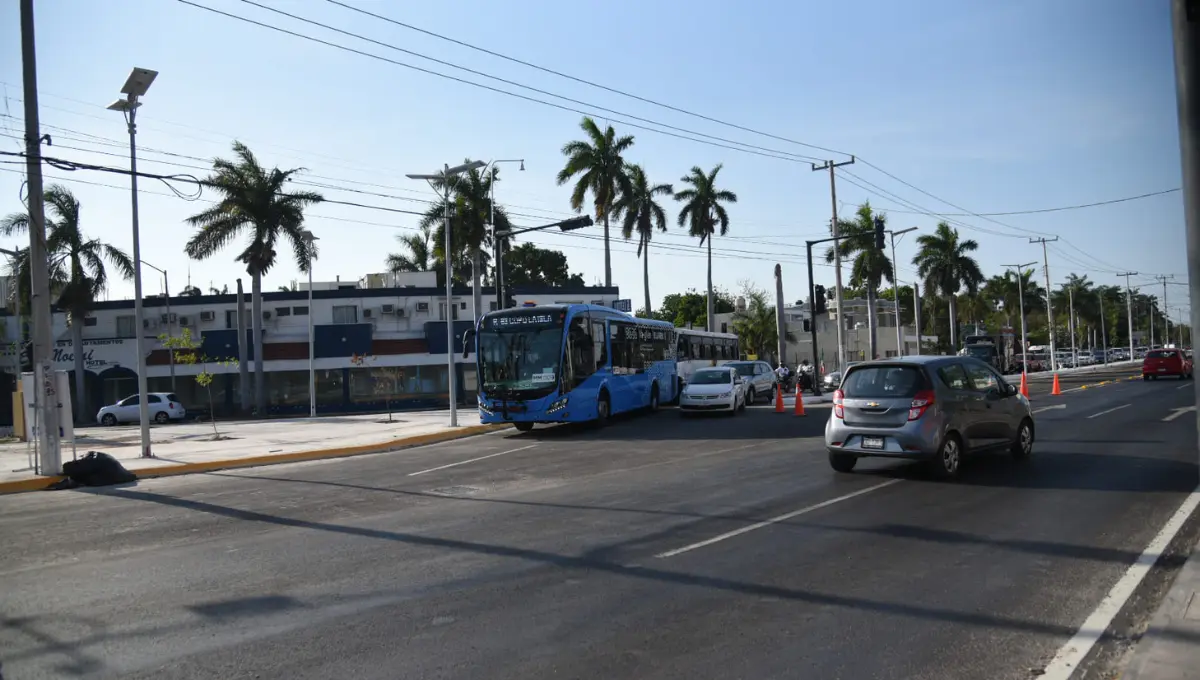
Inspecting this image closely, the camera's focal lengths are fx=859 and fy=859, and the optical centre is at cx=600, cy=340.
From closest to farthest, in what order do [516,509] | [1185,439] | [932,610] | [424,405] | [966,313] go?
[932,610] < [516,509] < [1185,439] < [424,405] < [966,313]

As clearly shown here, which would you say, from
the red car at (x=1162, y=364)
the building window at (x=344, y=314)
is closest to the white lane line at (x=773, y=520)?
the red car at (x=1162, y=364)

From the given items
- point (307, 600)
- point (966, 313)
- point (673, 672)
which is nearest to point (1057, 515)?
point (673, 672)

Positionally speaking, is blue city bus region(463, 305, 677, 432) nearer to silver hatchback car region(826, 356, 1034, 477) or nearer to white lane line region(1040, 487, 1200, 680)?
silver hatchback car region(826, 356, 1034, 477)

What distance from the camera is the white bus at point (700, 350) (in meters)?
39.3

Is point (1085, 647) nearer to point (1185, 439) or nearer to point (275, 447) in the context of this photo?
point (1185, 439)

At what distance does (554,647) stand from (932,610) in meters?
2.79

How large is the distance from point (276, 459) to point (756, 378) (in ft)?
61.9

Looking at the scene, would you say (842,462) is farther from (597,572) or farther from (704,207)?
(704,207)

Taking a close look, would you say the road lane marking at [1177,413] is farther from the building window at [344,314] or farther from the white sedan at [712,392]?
the building window at [344,314]

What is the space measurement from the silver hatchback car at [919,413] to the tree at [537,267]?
7539 cm

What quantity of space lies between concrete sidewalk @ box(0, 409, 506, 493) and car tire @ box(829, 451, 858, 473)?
12.2 metres

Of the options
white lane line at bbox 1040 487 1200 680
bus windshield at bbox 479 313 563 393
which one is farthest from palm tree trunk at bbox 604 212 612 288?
white lane line at bbox 1040 487 1200 680

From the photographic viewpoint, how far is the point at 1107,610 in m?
6.15

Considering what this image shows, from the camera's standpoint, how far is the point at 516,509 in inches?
437
